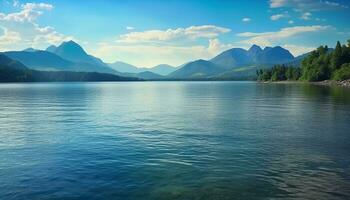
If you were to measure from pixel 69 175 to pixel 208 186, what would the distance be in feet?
34.3

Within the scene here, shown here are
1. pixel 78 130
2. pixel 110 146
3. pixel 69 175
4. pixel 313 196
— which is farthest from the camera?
pixel 78 130

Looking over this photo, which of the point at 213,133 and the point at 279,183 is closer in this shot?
the point at 279,183

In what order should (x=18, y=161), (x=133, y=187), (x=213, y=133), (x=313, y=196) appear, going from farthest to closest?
(x=213, y=133) < (x=18, y=161) < (x=133, y=187) < (x=313, y=196)

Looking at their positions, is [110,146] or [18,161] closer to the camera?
[18,161]

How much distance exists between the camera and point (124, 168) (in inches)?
1123

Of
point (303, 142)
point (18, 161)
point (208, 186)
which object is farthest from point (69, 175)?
point (303, 142)

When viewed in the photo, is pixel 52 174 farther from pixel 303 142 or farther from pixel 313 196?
pixel 303 142

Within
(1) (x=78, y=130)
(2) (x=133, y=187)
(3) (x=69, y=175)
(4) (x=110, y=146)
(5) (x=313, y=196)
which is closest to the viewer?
(5) (x=313, y=196)

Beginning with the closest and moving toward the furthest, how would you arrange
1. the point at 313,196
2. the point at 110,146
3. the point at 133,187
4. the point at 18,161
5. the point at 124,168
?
the point at 313,196, the point at 133,187, the point at 124,168, the point at 18,161, the point at 110,146

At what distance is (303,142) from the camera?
38.9m

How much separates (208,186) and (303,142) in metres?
19.1

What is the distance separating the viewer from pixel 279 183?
963 inches

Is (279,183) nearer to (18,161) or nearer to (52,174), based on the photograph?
(52,174)

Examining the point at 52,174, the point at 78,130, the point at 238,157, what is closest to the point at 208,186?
the point at 238,157
